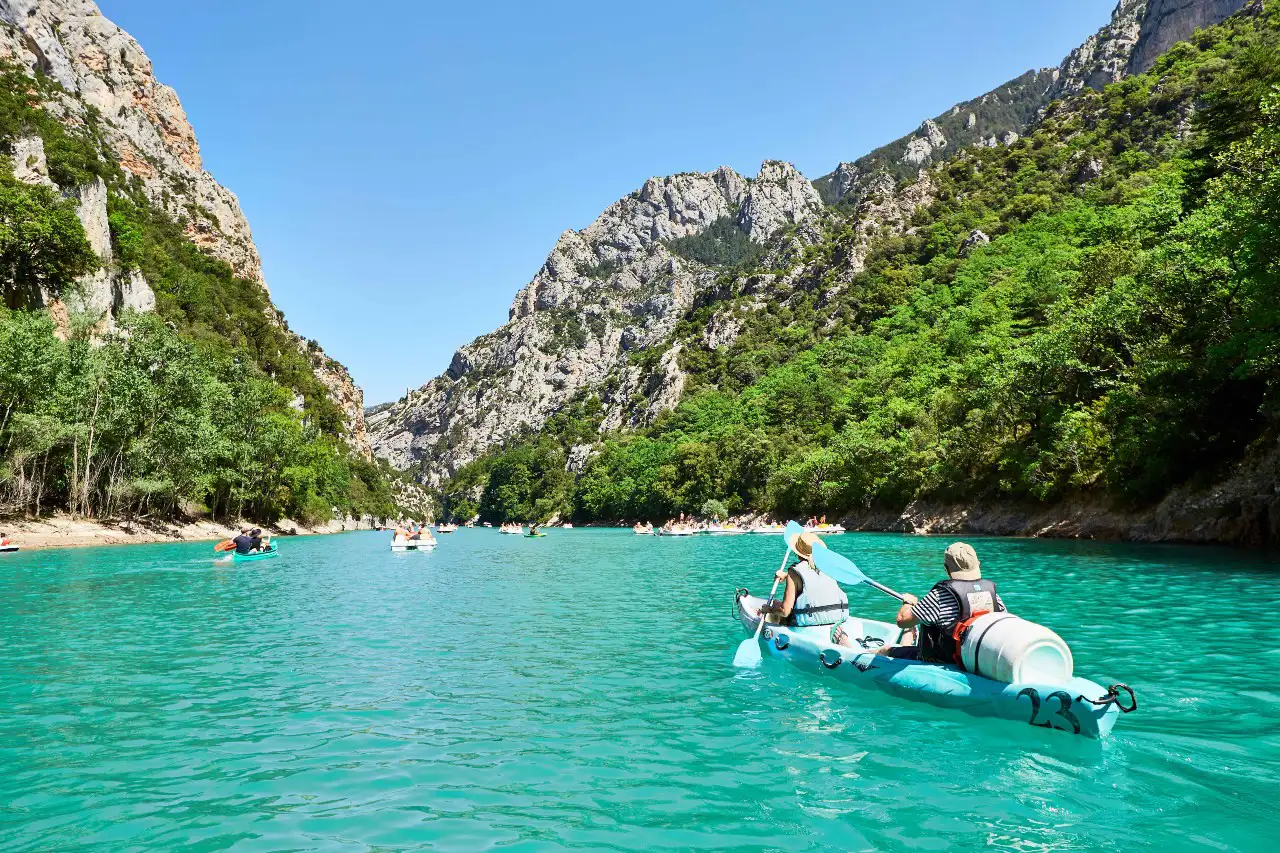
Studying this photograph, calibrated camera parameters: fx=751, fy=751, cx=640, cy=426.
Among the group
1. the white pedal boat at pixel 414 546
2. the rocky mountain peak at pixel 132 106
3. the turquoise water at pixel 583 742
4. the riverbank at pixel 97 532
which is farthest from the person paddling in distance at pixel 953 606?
the rocky mountain peak at pixel 132 106

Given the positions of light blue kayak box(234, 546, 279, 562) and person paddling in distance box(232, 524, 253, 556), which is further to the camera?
person paddling in distance box(232, 524, 253, 556)

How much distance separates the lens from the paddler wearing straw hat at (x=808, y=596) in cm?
1337

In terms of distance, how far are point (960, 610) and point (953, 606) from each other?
0.10 metres

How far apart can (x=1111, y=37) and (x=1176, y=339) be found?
173 meters

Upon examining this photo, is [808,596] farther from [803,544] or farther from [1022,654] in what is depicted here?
[1022,654]

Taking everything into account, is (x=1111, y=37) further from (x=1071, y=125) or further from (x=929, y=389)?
(x=929, y=389)

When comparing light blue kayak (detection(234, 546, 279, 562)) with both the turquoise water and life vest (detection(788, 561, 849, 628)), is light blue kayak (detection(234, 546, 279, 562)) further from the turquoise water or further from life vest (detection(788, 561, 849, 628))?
life vest (detection(788, 561, 849, 628))

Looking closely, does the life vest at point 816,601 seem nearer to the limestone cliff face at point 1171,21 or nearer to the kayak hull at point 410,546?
the kayak hull at point 410,546

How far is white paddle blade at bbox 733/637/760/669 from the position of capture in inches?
505

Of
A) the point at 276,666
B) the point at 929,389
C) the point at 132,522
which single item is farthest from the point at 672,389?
the point at 276,666

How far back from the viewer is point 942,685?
9781mm

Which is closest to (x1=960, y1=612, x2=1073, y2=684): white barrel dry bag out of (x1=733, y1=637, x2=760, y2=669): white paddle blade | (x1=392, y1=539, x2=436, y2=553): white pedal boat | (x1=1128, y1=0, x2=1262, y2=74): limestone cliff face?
(x1=733, y1=637, x2=760, y2=669): white paddle blade

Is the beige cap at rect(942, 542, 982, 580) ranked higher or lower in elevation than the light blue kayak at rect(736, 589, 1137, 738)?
higher

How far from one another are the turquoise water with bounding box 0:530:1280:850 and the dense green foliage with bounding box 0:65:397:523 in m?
31.6
